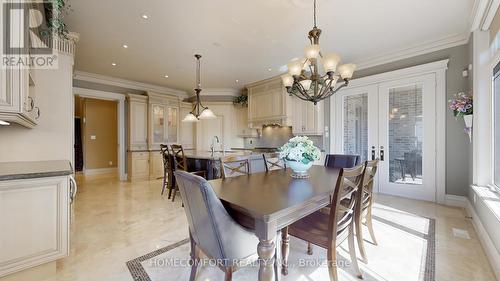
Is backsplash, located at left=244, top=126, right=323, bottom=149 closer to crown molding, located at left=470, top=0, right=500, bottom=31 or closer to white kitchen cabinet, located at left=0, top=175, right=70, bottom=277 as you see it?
crown molding, located at left=470, top=0, right=500, bottom=31

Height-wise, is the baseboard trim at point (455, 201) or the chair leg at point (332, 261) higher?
the chair leg at point (332, 261)

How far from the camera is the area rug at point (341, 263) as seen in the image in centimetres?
174

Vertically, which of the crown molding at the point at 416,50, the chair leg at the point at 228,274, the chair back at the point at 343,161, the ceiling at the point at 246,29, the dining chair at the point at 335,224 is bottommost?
the chair leg at the point at 228,274

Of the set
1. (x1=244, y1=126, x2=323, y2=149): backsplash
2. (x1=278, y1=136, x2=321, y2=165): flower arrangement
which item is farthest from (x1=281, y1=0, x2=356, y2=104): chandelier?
(x1=244, y1=126, x2=323, y2=149): backsplash

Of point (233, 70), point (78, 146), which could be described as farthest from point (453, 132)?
point (78, 146)

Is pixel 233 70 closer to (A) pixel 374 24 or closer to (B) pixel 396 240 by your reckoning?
(A) pixel 374 24

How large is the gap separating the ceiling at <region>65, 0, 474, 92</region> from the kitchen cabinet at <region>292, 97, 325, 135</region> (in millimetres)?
1180

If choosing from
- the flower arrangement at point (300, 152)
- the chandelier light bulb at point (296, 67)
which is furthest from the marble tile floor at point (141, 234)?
the chandelier light bulb at point (296, 67)

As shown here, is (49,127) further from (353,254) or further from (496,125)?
(496,125)

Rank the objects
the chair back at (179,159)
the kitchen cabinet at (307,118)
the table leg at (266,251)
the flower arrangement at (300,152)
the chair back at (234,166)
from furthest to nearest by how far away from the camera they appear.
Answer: the kitchen cabinet at (307,118)
the chair back at (179,159)
the chair back at (234,166)
the flower arrangement at (300,152)
the table leg at (266,251)

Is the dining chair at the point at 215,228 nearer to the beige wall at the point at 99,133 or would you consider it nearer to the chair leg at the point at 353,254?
the chair leg at the point at 353,254

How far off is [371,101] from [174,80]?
4.89 meters

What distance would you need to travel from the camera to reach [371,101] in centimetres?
430

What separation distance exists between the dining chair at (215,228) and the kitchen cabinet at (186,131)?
5.55 metres
